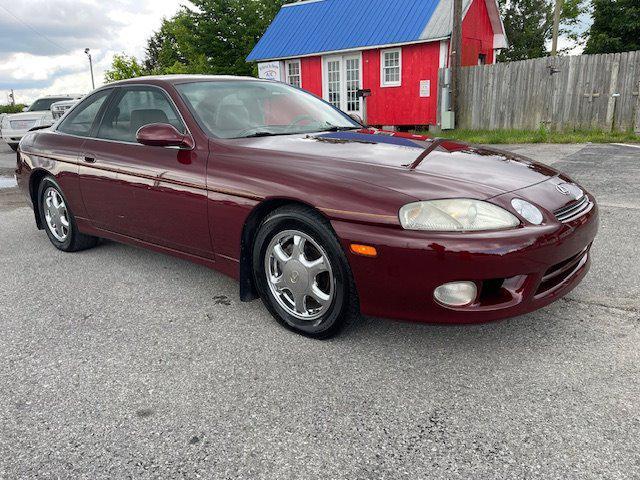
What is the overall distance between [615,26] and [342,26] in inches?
598

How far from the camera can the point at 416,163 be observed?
9.20 feet

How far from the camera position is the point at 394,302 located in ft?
8.28

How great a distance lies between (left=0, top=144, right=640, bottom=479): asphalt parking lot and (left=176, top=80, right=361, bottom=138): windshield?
3.64ft

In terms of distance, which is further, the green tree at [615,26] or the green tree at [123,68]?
the green tree at [123,68]

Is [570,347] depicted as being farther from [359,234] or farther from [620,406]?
[359,234]

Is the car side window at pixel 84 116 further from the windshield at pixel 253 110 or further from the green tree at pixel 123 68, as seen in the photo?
the green tree at pixel 123 68

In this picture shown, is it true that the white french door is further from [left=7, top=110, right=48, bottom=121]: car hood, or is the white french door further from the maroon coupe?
the maroon coupe

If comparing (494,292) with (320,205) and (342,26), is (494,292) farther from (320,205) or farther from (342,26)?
(342,26)

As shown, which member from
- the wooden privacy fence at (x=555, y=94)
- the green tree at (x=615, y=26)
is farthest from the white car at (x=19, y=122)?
the green tree at (x=615, y=26)

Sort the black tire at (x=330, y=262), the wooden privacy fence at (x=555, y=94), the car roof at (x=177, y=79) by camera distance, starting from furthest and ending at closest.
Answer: the wooden privacy fence at (x=555, y=94)
the car roof at (x=177, y=79)
the black tire at (x=330, y=262)

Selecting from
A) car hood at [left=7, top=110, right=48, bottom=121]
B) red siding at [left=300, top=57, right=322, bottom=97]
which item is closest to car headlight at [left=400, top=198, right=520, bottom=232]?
car hood at [left=7, top=110, right=48, bottom=121]

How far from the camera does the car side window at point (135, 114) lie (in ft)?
11.9

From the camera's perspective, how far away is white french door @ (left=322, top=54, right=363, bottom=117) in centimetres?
1943

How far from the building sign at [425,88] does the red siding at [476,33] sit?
2.26 metres
